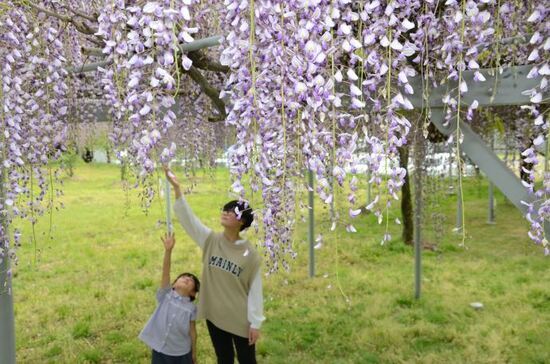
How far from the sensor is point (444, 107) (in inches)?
70.9

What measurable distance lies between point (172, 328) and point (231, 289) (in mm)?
373

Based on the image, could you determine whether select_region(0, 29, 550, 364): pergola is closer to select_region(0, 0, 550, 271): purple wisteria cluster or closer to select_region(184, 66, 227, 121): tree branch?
select_region(0, 0, 550, 271): purple wisteria cluster

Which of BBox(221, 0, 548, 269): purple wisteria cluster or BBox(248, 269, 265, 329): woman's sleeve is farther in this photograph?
BBox(248, 269, 265, 329): woman's sleeve

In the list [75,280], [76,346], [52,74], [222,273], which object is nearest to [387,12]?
[52,74]

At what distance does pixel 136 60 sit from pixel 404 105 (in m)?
0.78

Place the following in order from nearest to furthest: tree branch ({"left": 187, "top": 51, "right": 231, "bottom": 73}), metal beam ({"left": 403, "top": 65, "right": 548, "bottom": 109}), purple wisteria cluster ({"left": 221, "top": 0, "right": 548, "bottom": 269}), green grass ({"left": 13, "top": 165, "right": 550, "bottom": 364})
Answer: purple wisteria cluster ({"left": 221, "top": 0, "right": 548, "bottom": 269}), metal beam ({"left": 403, "top": 65, "right": 548, "bottom": 109}), tree branch ({"left": 187, "top": 51, "right": 231, "bottom": 73}), green grass ({"left": 13, "top": 165, "right": 550, "bottom": 364})

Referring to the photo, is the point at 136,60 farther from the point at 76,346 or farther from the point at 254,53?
the point at 76,346

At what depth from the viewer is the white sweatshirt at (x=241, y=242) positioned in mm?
2740

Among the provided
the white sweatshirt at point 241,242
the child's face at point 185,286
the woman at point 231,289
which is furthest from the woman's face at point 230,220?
the child's face at point 185,286

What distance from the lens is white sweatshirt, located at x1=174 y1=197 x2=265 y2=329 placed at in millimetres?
2740

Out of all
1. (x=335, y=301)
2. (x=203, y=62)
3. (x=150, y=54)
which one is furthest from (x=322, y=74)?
(x=335, y=301)

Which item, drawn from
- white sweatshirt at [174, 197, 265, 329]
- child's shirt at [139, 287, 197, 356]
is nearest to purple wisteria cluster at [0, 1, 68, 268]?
white sweatshirt at [174, 197, 265, 329]

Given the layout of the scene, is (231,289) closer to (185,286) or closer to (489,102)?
(185,286)

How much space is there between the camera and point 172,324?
2789 millimetres
